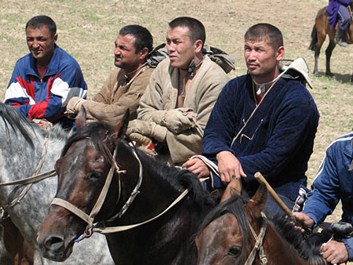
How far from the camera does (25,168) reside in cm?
636

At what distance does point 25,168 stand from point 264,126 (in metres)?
1.92

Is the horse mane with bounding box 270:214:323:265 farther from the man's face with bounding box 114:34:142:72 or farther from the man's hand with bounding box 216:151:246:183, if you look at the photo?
the man's face with bounding box 114:34:142:72

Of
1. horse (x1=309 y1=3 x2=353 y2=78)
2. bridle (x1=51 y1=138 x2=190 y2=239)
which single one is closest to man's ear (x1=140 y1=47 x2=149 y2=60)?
bridle (x1=51 y1=138 x2=190 y2=239)

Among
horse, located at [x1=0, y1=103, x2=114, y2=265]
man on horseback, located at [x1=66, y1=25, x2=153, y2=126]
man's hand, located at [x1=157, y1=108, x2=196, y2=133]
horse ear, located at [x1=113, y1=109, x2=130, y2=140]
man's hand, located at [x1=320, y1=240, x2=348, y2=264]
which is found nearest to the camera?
man's hand, located at [x1=320, y1=240, x2=348, y2=264]

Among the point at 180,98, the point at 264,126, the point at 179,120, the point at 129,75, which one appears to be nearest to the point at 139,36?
the point at 129,75

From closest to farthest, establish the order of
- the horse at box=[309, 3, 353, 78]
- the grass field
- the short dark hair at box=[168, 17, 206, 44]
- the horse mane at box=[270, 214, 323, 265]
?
1. the horse mane at box=[270, 214, 323, 265]
2. the short dark hair at box=[168, 17, 206, 44]
3. the grass field
4. the horse at box=[309, 3, 353, 78]

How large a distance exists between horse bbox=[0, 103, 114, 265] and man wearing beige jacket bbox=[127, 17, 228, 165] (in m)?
0.78

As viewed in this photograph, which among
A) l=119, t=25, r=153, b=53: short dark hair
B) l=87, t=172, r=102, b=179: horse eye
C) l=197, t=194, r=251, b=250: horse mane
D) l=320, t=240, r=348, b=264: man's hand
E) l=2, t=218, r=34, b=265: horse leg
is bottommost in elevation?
l=2, t=218, r=34, b=265: horse leg

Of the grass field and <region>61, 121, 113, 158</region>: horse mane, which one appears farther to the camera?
the grass field

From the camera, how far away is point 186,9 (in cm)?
2573

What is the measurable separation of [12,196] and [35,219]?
0.84ft

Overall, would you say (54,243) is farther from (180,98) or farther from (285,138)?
(180,98)

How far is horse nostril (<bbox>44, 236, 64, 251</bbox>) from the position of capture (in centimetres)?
472

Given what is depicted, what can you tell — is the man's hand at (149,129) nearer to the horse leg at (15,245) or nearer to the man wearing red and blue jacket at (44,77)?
the man wearing red and blue jacket at (44,77)
